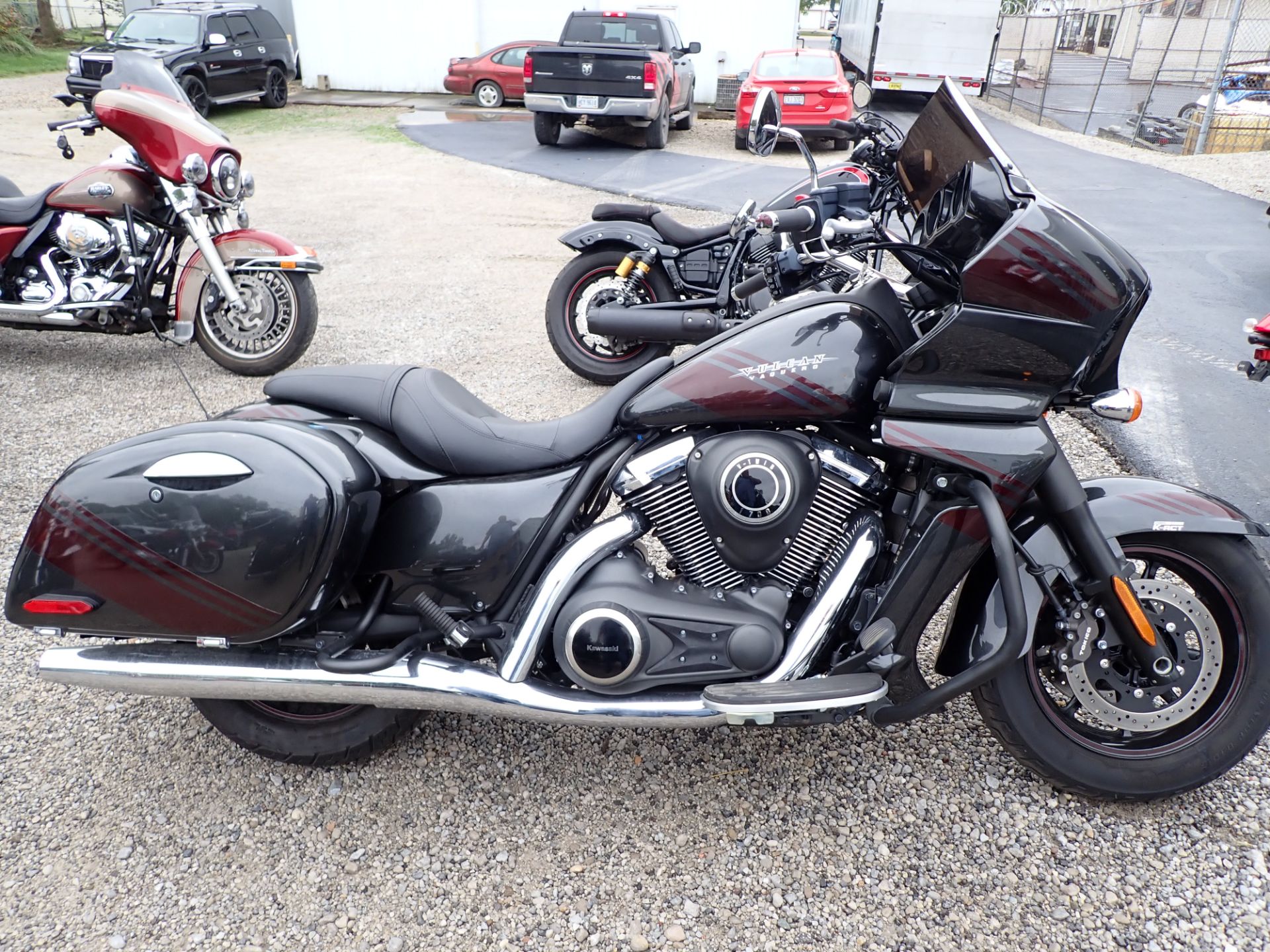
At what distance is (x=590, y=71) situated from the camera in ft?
41.5

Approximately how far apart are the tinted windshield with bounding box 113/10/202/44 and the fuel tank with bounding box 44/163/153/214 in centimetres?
1250

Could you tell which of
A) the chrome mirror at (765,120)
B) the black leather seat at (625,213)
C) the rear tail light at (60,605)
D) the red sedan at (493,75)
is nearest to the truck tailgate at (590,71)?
the red sedan at (493,75)

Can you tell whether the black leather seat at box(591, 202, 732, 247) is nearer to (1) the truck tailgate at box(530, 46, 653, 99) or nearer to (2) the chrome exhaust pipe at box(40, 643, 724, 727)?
(2) the chrome exhaust pipe at box(40, 643, 724, 727)

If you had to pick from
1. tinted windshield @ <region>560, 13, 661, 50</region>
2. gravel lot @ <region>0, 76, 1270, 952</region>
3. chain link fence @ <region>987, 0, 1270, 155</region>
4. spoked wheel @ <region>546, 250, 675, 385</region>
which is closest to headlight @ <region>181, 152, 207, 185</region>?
spoked wheel @ <region>546, 250, 675, 385</region>

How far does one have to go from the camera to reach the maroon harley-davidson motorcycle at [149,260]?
510cm

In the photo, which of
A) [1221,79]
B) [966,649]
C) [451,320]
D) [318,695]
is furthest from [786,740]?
[1221,79]

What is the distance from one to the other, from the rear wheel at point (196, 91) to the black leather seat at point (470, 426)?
50.6 ft

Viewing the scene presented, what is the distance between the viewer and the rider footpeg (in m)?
2.12

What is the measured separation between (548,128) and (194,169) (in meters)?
9.04

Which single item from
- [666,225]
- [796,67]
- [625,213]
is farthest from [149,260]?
[796,67]

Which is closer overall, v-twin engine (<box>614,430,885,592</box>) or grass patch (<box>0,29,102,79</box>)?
v-twin engine (<box>614,430,885,592</box>)

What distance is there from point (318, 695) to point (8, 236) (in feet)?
14.6

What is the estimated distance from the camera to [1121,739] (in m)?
2.41

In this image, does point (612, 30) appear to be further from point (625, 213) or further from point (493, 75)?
point (625, 213)
